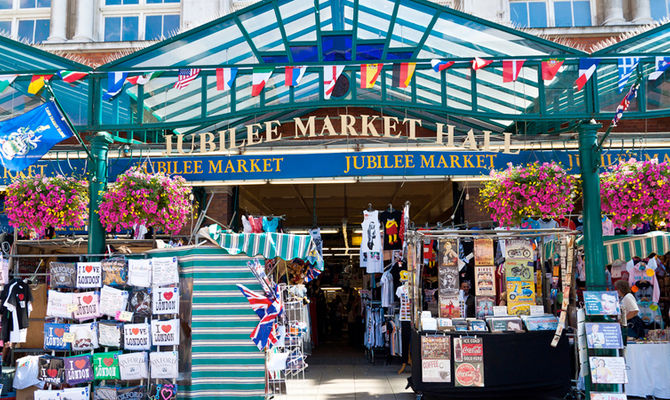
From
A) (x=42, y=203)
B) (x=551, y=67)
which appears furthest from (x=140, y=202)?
(x=551, y=67)

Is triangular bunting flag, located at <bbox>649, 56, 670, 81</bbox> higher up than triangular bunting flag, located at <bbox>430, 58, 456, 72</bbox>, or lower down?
lower down

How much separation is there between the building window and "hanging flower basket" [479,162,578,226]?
986 centimetres

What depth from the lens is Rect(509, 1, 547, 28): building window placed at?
17328 mm

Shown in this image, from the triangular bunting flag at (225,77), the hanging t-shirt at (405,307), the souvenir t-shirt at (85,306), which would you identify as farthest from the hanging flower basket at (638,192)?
the souvenir t-shirt at (85,306)

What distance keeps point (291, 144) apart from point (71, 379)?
5660 millimetres

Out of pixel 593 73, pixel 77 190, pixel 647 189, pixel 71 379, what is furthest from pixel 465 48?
pixel 71 379

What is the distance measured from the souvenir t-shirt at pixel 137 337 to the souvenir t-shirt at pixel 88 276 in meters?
0.77

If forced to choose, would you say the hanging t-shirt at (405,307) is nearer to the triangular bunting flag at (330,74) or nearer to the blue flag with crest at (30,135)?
the triangular bunting flag at (330,74)

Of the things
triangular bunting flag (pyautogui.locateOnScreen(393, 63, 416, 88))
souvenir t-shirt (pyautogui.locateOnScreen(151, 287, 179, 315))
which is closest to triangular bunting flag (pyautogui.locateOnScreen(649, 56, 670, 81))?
triangular bunting flag (pyautogui.locateOnScreen(393, 63, 416, 88))

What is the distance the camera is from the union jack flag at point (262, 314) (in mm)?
8039

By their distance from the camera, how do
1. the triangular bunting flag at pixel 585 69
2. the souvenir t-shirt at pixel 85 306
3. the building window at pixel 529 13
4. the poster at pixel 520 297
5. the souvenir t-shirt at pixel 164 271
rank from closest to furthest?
1. the souvenir t-shirt at pixel 164 271
2. the souvenir t-shirt at pixel 85 306
3. the triangular bunting flag at pixel 585 69
4. the poster at pixel 520 297
5. the building window at pixel 529 13

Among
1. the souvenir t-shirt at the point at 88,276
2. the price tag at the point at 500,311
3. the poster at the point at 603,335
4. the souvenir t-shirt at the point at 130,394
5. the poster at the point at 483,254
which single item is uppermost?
the poster at the point at 483,254

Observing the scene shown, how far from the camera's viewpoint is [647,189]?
821 cm

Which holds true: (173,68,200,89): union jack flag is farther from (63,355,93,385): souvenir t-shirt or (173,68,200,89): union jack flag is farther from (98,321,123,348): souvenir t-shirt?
(63,355,93,385): souvenir t-shirt
